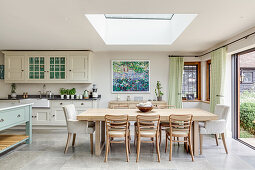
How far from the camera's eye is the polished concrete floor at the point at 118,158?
311 cm

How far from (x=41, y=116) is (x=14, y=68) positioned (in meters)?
1.71

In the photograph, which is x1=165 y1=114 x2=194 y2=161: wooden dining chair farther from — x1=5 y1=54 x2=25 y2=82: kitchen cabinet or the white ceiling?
x1=5 y1=54 x2=25 y2=82: kitchen cabinet

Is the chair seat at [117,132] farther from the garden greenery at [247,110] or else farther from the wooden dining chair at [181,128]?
the garden greenery at [247,110]

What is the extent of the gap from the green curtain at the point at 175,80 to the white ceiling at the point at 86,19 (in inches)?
50.5

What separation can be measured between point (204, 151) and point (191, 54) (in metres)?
3.47

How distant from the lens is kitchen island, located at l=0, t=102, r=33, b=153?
3391 millimetres

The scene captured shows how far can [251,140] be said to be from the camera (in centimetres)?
451

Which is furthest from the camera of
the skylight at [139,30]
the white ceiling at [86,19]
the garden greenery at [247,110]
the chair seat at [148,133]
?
the skylight at [139,30]

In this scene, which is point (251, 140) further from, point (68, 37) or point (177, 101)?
point (68, 37)

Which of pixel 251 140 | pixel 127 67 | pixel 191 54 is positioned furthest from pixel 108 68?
pixel 251 140

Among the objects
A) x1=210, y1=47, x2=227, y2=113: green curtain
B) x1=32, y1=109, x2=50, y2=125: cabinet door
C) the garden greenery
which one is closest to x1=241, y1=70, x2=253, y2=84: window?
the garden greenery

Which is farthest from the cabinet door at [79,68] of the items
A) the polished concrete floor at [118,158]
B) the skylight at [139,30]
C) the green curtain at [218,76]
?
the green curtain at [218,76]

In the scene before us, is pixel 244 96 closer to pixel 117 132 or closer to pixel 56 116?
pixel 117 132

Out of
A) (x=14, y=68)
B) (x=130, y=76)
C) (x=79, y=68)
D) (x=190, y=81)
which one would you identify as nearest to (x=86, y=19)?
(x=79, y=68)
